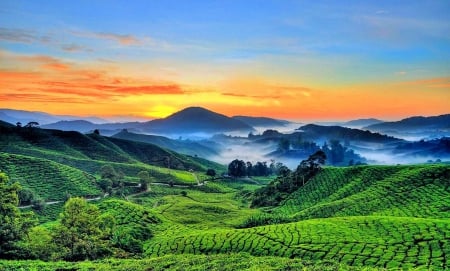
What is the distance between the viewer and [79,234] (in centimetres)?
4709

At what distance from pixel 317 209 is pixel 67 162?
13326 cm

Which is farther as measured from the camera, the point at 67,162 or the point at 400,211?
the point at 67,162

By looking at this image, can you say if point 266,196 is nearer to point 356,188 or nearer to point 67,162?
point 356,188

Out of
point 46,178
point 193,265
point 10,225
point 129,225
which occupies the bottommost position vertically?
point 129,225

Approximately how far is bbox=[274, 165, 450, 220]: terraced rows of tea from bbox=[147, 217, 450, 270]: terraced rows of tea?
Result: 18372mm

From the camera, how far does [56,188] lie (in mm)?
114062

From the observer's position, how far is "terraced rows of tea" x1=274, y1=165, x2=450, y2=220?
67562mm

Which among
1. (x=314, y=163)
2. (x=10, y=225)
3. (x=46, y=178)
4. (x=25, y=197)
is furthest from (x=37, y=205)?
(x=314, y=163)

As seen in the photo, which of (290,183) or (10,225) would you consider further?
(290,183)

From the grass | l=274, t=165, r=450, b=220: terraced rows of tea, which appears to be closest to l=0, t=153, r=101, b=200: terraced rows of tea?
l=274, t=165, r=450, b=220: terraced rows of tea

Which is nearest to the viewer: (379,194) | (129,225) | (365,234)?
(365,234)

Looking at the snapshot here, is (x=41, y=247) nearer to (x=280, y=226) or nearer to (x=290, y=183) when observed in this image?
(x=280, y=226)

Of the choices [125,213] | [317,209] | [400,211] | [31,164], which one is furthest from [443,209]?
[31,164]

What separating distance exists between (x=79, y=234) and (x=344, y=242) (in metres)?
32.4
